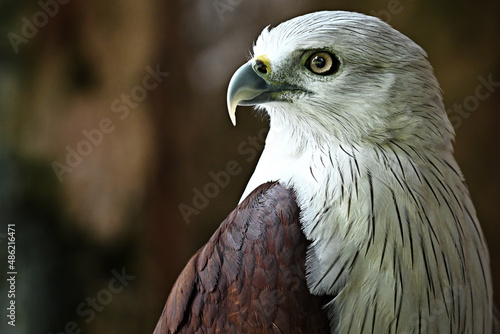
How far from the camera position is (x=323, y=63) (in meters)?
1.54

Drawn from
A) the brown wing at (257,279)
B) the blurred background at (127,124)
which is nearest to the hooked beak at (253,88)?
the brown wing at (257,279)

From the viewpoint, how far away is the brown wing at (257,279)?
1.40m

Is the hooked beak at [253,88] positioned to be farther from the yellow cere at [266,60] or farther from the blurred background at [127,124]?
the blurred background at [127,124]

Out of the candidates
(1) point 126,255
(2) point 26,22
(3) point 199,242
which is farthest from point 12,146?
(3) point 199,242

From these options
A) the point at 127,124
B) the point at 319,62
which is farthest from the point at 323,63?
the point at 127,124

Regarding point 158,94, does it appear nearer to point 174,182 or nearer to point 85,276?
point 174,182

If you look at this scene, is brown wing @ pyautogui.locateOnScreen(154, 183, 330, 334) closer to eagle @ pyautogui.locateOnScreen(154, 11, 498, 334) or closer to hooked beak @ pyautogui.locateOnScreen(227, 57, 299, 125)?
eagle @ pyautogui.locateOnScreen(154, 11, 498, 334)

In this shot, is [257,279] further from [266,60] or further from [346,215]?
[266,60]

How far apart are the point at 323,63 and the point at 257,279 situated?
626 millimetres

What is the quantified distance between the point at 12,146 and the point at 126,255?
3.19 feet

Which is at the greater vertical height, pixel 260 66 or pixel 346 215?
pixel 260 66

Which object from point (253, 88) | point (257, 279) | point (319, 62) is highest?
point (319, 62)

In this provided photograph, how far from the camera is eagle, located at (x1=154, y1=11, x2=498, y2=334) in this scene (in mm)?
1425

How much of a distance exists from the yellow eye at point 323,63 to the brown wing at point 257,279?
35 centimetres
